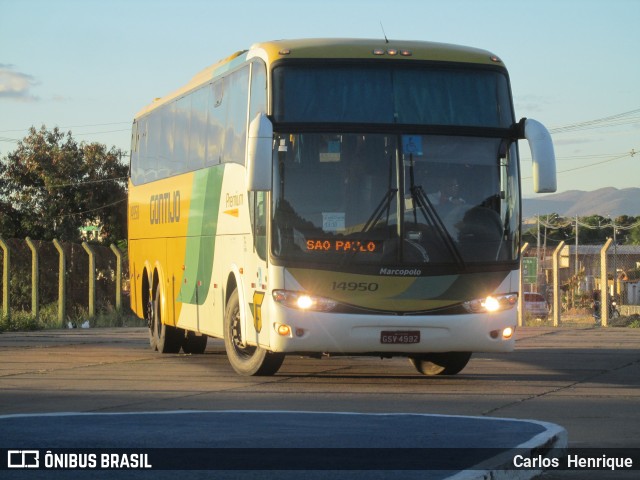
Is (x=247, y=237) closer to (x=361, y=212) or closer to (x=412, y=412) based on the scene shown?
(x=361, y=212)

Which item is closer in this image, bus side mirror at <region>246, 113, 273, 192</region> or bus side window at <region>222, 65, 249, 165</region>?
bus side mirror at <region>246, 113, 273, 192</region>

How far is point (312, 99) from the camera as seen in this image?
1542 centimetres

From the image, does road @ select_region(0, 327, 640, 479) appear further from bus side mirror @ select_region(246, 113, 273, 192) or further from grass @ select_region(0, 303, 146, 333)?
grass @ select_region(0, 303, 146, 333)

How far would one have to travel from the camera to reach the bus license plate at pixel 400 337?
15.1 m

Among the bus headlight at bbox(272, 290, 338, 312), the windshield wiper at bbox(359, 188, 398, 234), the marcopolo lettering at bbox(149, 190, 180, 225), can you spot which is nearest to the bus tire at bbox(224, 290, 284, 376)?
the bus headlight at bbox(272, 290, 338, 312)

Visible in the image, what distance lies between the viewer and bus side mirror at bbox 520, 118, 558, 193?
1503 cm

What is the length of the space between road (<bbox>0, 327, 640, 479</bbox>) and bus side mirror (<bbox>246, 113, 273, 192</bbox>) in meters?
2.31

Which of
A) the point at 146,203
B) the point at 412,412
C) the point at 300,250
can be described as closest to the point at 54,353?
the point at 146,203

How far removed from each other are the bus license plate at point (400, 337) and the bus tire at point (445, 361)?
1639mm

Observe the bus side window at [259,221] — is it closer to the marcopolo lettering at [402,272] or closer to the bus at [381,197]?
the bus at [381,197]

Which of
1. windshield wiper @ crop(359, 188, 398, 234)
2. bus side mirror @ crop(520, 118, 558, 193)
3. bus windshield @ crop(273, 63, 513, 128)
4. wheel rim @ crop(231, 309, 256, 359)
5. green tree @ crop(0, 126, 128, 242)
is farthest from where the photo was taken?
green tree @ crop(0, 126, 128, 242)

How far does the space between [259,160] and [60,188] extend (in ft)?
137

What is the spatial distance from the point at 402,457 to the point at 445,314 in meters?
6.37

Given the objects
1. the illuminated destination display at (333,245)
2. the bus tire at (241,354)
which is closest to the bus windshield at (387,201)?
the illuminated destination display at (333,245)
